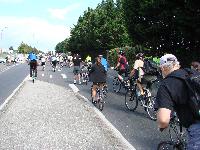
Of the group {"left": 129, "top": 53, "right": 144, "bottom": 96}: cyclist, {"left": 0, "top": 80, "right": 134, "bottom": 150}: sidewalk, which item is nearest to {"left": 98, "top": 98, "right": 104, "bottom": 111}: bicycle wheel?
{"left": 0, "top": 80, "right": 134, "bottom": 150}: sidewalk

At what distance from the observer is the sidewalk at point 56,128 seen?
852cm

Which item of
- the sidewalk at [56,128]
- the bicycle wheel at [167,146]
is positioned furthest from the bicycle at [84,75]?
the bicycle wheel at [167,146]

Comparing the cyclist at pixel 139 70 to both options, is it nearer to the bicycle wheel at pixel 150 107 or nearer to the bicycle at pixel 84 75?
the bicycle wheel at pixel 150 107

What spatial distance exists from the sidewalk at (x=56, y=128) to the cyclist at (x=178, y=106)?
4098mm

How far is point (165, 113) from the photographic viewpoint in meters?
4.11

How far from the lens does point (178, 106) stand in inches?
167

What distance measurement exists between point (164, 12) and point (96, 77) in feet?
28.8

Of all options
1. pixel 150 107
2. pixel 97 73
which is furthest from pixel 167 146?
pixel 97 73

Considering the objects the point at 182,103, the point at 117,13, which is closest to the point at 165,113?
the point at 182,103

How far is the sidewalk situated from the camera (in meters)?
8.52

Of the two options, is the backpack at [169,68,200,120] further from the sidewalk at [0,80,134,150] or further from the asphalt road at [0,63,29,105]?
the asphalt road at [0,63,29,105]

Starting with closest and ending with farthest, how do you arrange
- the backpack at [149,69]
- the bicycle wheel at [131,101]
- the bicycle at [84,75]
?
1. the backpack at [149,69]
2. the bicycle wheel at [131,101]
3. the bicycle at [84,75]

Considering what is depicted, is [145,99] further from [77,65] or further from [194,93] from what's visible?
[77,65]

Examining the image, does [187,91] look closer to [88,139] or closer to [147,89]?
[88,139]
